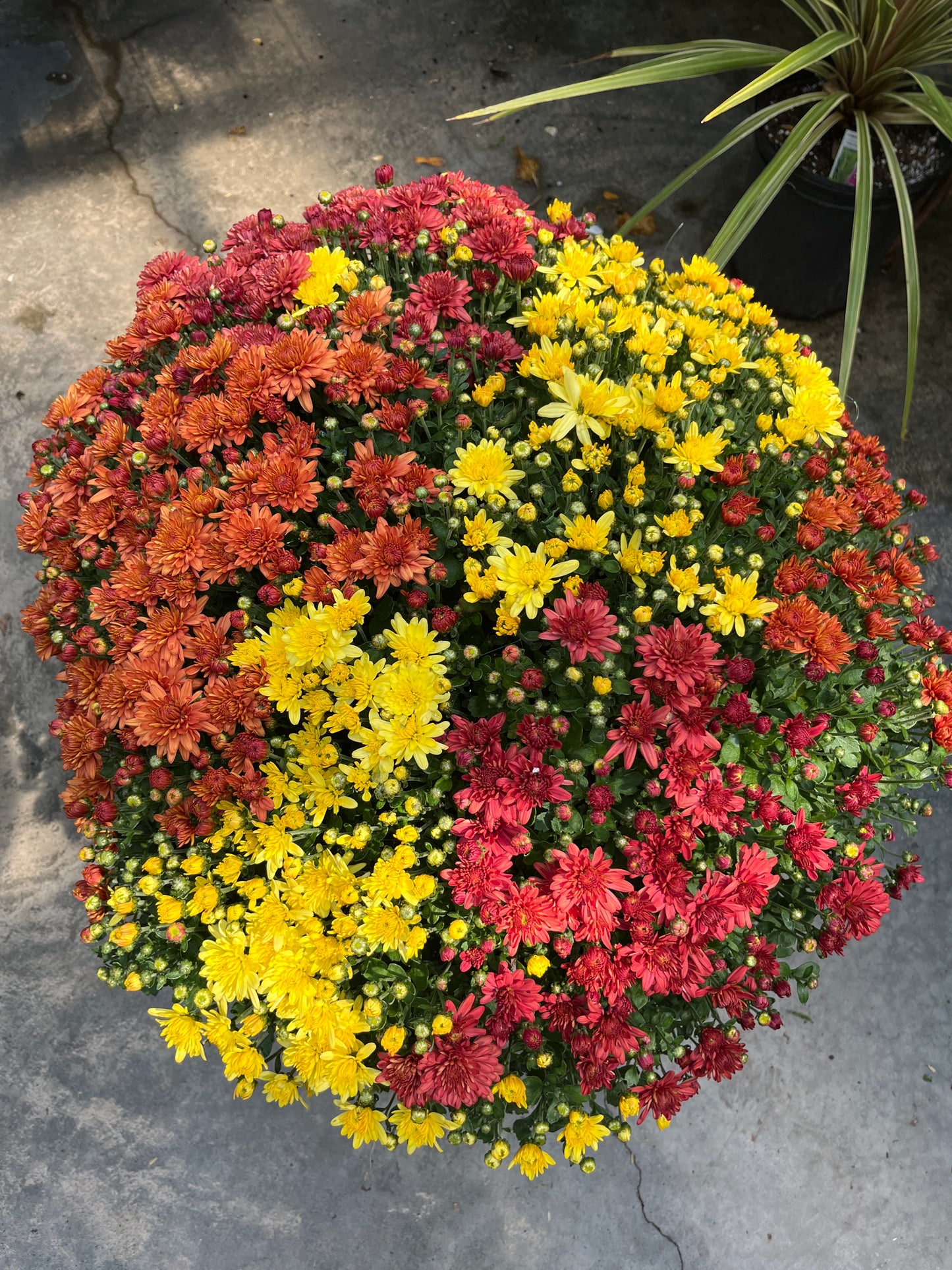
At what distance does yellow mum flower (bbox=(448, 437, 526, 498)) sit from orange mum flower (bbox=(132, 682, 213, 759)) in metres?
0.60

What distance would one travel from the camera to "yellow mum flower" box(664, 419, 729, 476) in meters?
1.51

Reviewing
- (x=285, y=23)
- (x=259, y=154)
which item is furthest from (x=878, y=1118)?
(x=285, y=23)

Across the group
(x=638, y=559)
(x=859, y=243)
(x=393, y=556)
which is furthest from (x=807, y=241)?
(x=393, y=556)

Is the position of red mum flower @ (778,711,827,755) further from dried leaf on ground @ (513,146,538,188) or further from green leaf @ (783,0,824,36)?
dried leaf on ground @ (513,146,538,188)

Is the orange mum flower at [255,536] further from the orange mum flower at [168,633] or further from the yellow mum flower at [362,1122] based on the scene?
the yellow mum flower at [362,1122]

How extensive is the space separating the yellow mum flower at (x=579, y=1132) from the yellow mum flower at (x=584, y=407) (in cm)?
122

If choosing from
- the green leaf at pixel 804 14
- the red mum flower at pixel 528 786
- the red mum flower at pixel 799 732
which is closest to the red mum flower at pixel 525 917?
the red mum flower at pixel 528 786

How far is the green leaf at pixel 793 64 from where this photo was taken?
6.72 ft

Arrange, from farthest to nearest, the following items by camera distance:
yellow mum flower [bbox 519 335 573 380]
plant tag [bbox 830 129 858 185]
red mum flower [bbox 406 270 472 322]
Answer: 1. plant tag [bbox 830 129 858 185]
2. red mum flower [bbox 406 270 472 322]
3. yellow mum flower [bbox 519 335 573 380]

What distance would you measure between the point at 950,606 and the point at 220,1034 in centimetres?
257

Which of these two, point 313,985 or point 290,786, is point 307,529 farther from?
point 313,985

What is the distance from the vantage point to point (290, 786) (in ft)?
4.93

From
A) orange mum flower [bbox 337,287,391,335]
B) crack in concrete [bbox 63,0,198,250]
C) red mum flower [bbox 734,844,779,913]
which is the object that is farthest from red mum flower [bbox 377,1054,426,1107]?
crack in concrete [bbox 63,0,198,250]

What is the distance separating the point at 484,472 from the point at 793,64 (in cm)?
165
